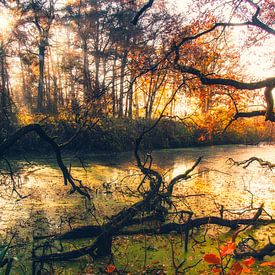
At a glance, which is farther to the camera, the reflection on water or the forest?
the reflection on water

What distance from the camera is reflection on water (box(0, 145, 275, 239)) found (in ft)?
12.5

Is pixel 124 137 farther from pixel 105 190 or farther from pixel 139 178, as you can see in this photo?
pixel 105 190

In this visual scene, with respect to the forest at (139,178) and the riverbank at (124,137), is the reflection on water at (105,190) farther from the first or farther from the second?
the riverbank at (124,137)

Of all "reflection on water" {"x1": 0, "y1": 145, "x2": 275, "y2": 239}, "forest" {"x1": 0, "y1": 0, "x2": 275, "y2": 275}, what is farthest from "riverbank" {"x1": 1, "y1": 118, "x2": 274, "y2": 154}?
"reflection on water" {"x1": 0, "y1": 145, "x2": 275, "y2": 239}

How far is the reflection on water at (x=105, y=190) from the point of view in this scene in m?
3.81

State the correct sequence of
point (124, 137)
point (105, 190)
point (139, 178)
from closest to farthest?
point (105, 190), point (139, 178), point (124, 137)

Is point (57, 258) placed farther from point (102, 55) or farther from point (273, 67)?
point (102, 55)

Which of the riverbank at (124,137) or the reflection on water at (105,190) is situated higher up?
the riverbank at (124,137)

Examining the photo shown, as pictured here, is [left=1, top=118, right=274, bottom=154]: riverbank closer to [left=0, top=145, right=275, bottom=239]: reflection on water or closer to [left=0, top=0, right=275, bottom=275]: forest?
[left=0, top=0, right=275, bottom=275]: forest

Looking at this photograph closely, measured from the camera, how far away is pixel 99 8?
1375 cm

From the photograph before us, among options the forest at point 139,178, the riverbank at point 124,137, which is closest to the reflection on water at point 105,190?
the forest at point 139,178

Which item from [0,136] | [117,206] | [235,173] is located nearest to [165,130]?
[235,173]

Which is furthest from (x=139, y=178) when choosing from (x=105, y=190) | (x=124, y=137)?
(x=124, y=137)

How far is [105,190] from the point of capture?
17.1ft
